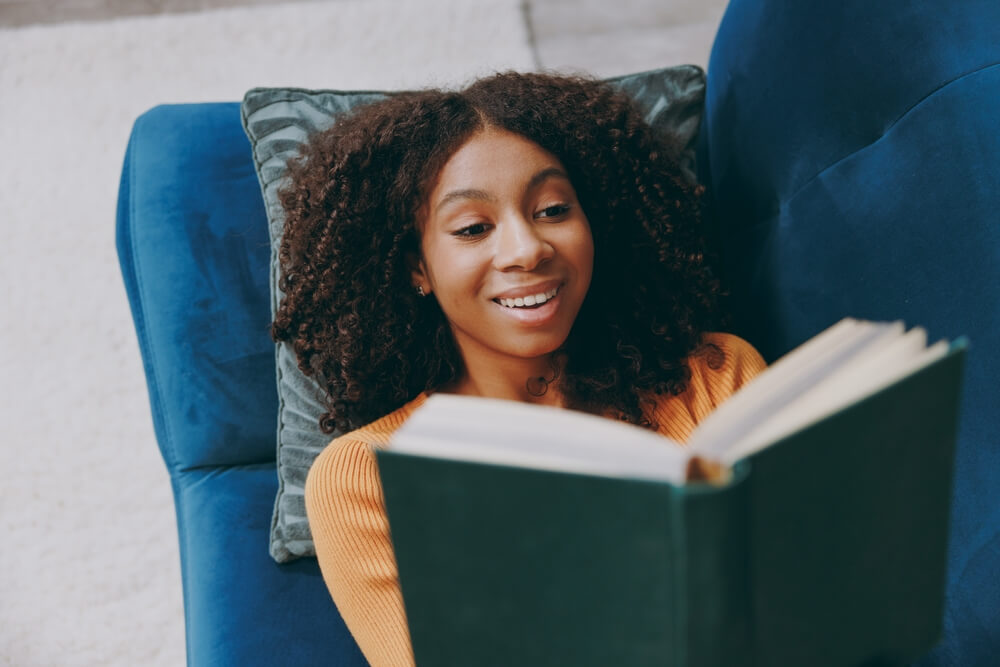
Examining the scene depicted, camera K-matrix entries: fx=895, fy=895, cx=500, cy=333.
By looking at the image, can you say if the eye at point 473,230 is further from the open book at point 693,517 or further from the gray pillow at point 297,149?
the open book at point 693,517

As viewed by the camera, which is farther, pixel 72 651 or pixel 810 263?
pixel 72 651

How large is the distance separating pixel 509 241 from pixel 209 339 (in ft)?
1.86

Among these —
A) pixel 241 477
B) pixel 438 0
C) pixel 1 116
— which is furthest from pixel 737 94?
pixel 1 116

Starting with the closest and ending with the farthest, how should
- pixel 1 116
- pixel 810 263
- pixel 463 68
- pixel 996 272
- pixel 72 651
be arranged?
pixel 996 272, pixel 810 263, pixel 72 651, pixel 1 116, pixel 463 68

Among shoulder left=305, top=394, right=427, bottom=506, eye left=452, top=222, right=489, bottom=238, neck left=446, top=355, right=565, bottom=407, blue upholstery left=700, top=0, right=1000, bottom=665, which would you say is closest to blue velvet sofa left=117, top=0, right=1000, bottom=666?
blue upholstery left=700, top=0, right=1000, bottom=665

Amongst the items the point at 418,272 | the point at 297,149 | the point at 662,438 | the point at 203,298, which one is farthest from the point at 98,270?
the point at 662,438

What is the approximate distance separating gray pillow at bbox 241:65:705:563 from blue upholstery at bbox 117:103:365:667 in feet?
0.21

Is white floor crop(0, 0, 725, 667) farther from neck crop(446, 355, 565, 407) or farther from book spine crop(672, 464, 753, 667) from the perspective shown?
book spine crop(672, 464, 753, 667)

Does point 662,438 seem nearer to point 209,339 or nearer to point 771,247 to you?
point 771,247

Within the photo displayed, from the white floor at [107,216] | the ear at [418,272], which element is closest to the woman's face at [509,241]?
the ear at [418,272]

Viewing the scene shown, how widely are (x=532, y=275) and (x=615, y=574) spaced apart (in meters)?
0.51

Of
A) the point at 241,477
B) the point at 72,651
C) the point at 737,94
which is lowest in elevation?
the point at 72,651

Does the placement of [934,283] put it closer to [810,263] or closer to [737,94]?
[810,263]

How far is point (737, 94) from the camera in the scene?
1361mm
